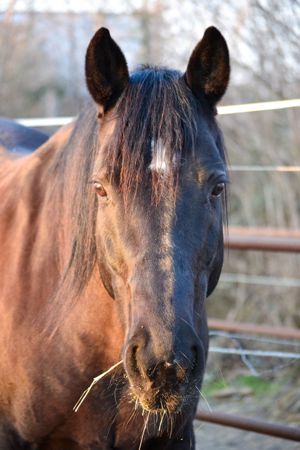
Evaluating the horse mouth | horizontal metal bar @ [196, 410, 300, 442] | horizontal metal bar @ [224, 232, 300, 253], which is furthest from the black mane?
horizontal metal bar @ [196, 410, 300, 442]

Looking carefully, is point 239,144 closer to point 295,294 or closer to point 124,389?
point 295,294

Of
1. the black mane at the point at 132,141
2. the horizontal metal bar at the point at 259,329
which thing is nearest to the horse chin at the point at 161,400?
the black mane at the point at 132,141

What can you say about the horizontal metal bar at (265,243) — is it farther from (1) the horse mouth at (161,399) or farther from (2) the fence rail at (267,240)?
(1) the horse mouth at (161,399)

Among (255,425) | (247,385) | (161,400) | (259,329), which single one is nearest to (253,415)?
(247,385)

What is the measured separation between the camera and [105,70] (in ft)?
7.85

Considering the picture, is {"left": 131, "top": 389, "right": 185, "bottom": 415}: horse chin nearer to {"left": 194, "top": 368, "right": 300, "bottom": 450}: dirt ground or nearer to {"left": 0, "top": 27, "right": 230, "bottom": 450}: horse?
{"left": 0, "top": 27, "right": 230, "bottom": 450}: horse

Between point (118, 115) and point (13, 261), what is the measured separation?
2.57 ft

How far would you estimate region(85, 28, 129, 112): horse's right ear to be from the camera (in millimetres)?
2369

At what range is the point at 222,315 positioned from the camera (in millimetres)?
7199

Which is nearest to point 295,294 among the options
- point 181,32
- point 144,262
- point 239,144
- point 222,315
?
point 222,315

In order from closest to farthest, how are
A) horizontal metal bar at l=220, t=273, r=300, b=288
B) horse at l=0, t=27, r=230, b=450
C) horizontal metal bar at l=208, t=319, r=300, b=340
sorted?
1. horse at l=0, t=27, r=230, b=450
2. horizontal metal bar at l=208, t=319, r=300, b=340
3. horizontal metal bar at l=220, t=273, r=300, b=288

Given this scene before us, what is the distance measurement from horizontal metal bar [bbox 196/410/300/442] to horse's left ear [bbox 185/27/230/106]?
1901mm

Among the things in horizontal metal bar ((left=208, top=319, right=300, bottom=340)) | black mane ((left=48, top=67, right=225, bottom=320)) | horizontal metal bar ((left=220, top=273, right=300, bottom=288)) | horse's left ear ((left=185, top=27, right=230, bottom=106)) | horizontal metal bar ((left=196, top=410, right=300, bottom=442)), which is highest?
A: horse's left ear ((left=185, top=27, right=230, bottom=106))

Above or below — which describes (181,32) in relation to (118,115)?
above
